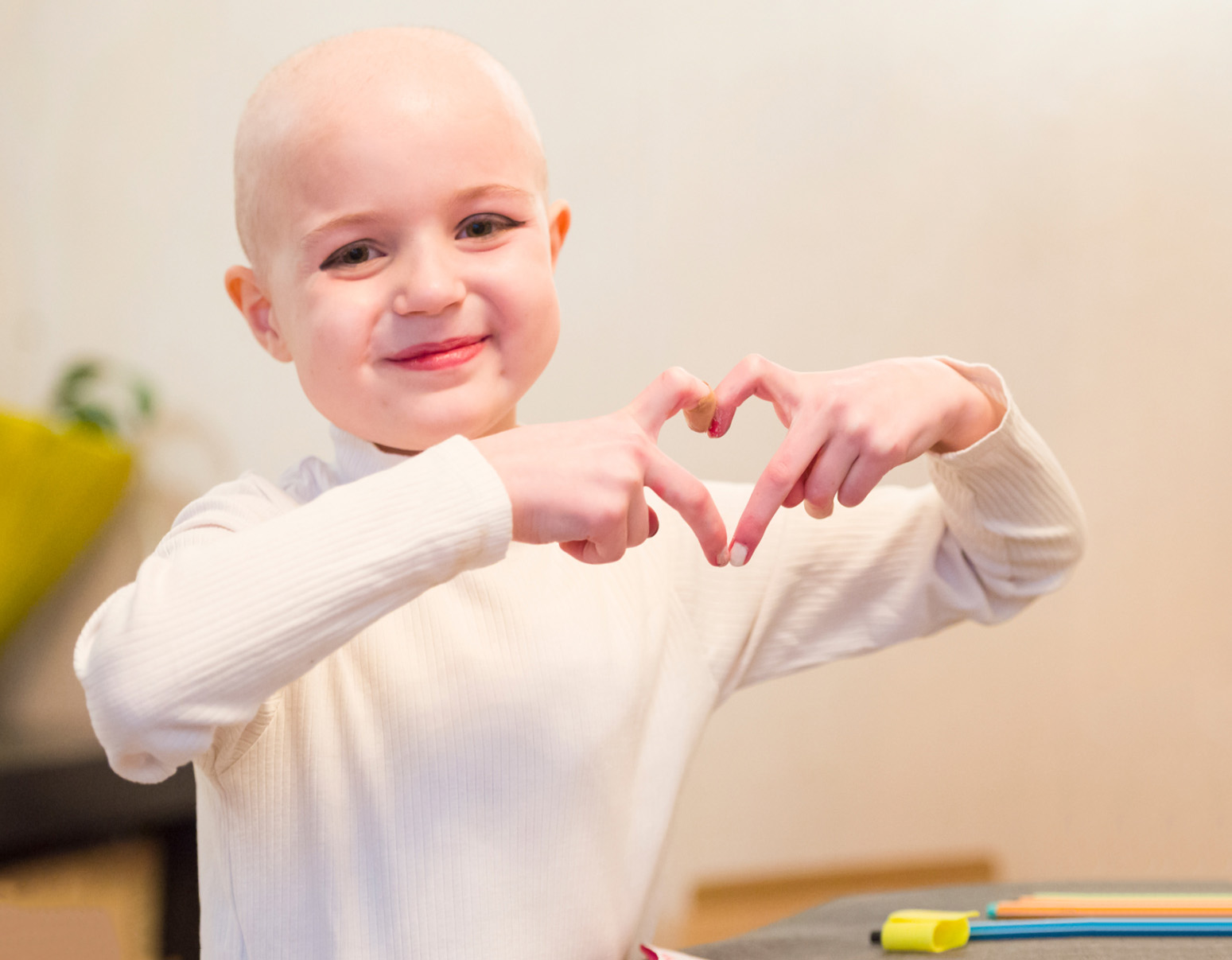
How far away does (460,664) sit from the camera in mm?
602

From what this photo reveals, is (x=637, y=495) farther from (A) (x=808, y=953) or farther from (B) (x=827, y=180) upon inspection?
(B) (x=827, y=180)

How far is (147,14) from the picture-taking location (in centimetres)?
142

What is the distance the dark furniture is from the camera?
3.80 feet

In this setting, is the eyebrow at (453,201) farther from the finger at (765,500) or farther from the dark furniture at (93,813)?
the dark furniture at (93,813)

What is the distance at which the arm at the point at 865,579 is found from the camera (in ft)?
2.38

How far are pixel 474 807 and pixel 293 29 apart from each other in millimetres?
1140

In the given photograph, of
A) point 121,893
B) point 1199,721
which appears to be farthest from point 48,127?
point 1199,721

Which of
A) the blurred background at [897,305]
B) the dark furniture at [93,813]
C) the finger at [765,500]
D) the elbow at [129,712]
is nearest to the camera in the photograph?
the elbow at [129,712]

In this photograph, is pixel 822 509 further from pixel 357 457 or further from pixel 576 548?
pixel 357 457

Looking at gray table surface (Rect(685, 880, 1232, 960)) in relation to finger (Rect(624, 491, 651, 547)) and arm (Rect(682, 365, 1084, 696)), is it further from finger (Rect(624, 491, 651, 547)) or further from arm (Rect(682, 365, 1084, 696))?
finger (Rect(624, 491, 651, 547))

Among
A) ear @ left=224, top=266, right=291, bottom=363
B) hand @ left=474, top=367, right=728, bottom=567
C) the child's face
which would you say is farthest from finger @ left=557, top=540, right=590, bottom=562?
ear @ left=224, top=266, right=291, bottom=363

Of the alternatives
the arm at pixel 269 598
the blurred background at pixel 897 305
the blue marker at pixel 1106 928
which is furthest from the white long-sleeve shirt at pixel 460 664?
the blurred background at pixel 897 305

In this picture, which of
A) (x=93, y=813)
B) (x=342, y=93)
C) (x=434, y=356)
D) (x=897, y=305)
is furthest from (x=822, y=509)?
(x=93, y=813)

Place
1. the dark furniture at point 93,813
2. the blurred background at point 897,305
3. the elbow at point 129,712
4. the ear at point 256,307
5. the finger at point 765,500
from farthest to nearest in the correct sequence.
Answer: the blurred background at point 897,305, the dark furniture at point 93,813, the ear at point 256,307, the finger at point 765,500, the elbow at point 129,712
